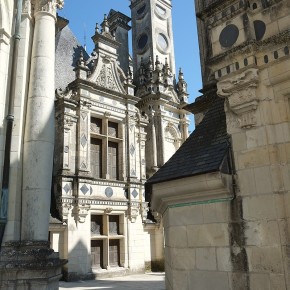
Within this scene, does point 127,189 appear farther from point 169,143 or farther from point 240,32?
point 240,32

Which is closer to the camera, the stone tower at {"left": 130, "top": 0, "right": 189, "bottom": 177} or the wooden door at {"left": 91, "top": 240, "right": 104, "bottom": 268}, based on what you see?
the wooden door at {"left": 91, "top": 240, "right": 104, "bottom": 268}

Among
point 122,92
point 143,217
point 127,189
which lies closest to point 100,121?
point 122,92

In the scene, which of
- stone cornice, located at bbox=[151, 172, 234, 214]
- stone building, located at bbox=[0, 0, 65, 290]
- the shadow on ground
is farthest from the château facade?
stone cornice, located at bbox=[151, 172, 234, 214]

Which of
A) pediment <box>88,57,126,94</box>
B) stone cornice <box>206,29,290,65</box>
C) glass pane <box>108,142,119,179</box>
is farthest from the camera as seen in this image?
pediment <box>88,57,126,94</box>

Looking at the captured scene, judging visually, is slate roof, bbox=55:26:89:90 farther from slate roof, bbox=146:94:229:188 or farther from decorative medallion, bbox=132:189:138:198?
slate roof, bbox=146:94:229:188

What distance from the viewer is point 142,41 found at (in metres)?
26.9

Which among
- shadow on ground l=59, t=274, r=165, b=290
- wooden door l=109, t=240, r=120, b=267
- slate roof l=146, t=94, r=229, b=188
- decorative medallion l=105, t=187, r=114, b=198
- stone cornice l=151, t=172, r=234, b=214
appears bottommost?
shadow on ground l=59, t=274, r=165, b=290

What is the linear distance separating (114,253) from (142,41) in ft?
54.6

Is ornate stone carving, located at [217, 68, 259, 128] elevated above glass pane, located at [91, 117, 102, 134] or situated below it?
below

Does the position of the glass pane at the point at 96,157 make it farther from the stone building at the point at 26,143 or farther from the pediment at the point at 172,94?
the stone building at the point at 26,143

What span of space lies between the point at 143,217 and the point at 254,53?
1409 cm

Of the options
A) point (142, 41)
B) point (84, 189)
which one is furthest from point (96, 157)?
point (142, 41)

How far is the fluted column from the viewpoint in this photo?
236 inches

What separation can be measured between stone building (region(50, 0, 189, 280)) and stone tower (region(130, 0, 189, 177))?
8 centimetres
